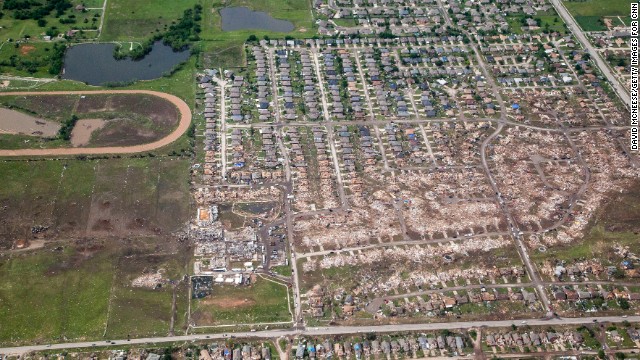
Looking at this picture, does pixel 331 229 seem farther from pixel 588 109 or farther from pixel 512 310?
→ pixel 588 109

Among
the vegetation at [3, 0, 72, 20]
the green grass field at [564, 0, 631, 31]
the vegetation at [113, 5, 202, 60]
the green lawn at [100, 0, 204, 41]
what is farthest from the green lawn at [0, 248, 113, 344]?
the green grass field at [564, 0, 631, 31]

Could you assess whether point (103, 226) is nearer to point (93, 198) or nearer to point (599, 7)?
point (93, 198)

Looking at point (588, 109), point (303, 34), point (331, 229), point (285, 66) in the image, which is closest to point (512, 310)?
point (331, 229)

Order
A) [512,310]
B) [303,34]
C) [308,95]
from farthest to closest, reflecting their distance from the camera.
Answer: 1. [303,34]
2. [308,95]
3. [512,310]

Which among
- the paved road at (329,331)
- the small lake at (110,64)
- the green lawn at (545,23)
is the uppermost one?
the green lawn at (545,23)

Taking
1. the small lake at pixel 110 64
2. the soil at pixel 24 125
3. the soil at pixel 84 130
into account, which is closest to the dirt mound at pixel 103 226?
the soil at pixel 84 130

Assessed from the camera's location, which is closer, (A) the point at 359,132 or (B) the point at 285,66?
(A) the point at 359,132

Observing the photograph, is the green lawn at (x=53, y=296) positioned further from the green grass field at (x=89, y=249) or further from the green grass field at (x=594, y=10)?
the green grass field at (x=594, y=10)
